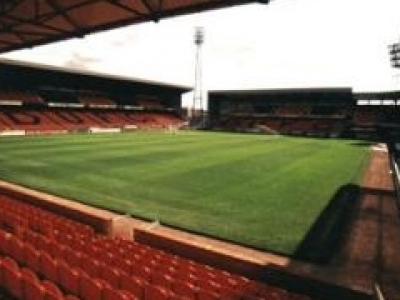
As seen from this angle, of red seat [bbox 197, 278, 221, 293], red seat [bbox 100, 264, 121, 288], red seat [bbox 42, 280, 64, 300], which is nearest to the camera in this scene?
red seat [bbox 42, 280, 64, 300]

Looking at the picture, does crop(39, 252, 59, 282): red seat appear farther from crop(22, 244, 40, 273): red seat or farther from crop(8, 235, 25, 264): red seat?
crop(8, 235, 25, 264): red seat

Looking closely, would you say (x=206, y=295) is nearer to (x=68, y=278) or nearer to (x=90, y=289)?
(x=90, y=289)

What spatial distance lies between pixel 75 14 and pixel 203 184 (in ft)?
32.3

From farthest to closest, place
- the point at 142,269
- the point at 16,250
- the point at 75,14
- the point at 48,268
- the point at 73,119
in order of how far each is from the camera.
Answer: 1. the point at 73,119
2. the point at 75,14
3. the point at 16,250
4. the point at 142,269
5. the point at 48,268

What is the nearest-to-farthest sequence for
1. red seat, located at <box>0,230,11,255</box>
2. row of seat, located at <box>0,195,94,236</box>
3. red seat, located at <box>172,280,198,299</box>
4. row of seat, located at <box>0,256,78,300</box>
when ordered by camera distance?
row of seat, located at <box>0,256,78,300</box>
red seat, located at <box>172,280,198,299</box>
red seat, located at <box>0,230,11,255</box>
row of seat, located at <box>0,195,94,236</box>

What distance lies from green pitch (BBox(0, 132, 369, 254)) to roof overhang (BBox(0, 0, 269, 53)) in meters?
5.50

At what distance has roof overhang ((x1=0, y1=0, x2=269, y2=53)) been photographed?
770cm

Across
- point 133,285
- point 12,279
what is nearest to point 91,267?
point 133,285

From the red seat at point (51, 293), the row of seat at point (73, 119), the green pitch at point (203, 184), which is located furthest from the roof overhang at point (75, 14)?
the row of seat at point (73, 119)

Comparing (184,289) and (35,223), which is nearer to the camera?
(184,289)

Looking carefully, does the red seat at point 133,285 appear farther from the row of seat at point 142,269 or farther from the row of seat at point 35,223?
the row of seat at point 35,223

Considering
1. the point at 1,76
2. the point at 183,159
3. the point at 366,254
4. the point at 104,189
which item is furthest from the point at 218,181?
the point at 1,76

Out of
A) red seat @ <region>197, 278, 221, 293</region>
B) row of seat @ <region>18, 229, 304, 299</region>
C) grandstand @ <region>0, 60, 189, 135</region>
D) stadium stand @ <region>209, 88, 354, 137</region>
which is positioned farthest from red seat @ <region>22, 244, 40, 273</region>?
stadium stand @ <region>209, 88, 354, 137</region>

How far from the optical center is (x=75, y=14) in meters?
8.77
